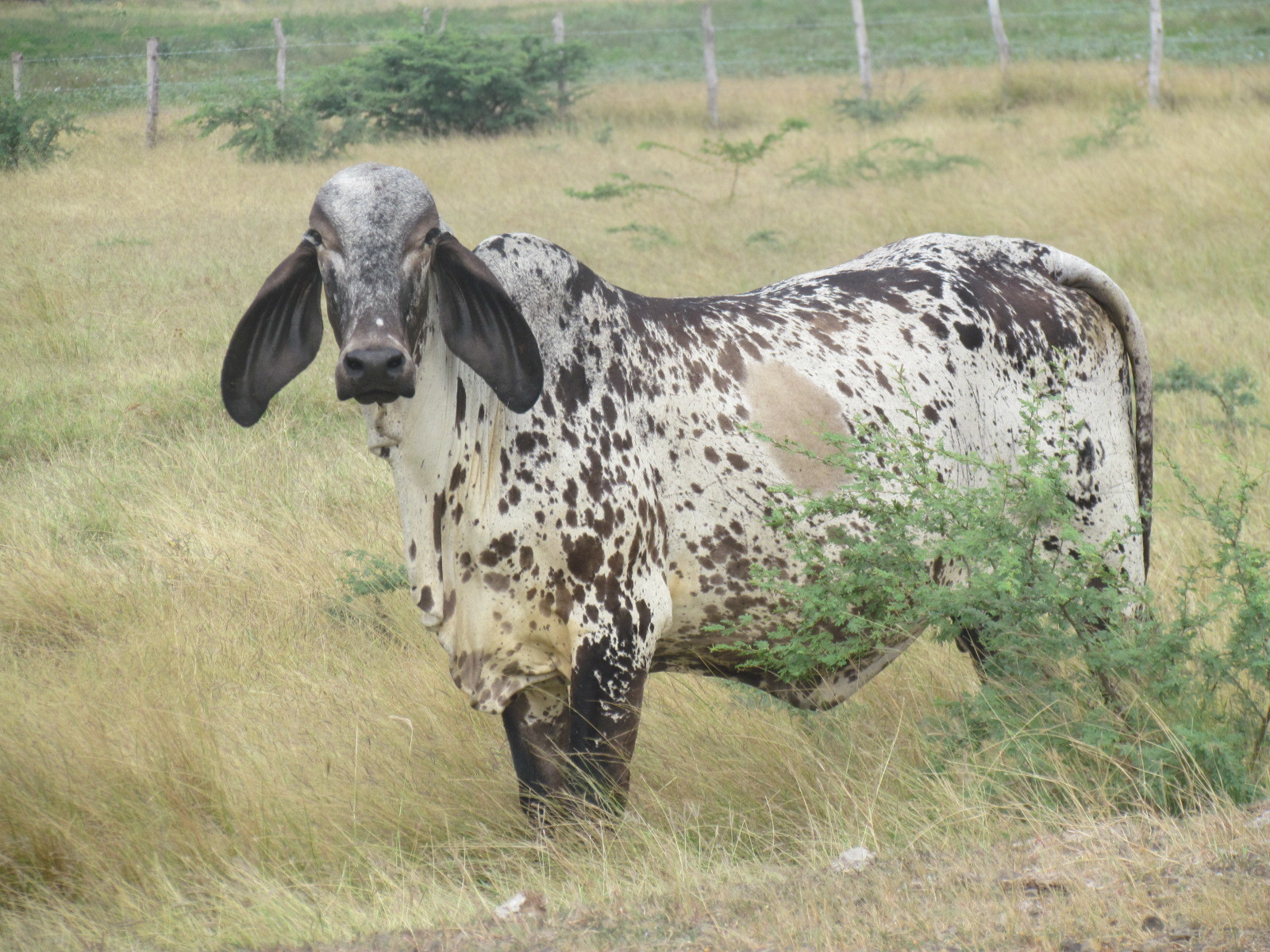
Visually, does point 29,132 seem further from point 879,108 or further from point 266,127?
point 879,108

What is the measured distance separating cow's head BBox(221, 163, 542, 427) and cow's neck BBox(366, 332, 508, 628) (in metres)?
0.14

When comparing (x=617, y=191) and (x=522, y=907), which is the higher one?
(x=617, y=191)

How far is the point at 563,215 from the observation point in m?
12.0

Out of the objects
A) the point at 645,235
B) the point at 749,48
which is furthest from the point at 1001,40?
the point at 749,48

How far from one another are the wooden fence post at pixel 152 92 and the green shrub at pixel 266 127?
1.60ft

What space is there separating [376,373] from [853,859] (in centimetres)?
157

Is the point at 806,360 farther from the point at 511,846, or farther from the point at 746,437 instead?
the point at 511,846

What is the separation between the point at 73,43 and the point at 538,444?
457 inches

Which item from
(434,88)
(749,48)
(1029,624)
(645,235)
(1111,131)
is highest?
(749,48)

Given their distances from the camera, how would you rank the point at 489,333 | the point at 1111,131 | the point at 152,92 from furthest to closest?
the point at 152,92 → the point at 1111,131 → the point at 489,333

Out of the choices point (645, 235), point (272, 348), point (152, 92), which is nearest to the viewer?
point (272, 348)

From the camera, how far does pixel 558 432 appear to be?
3.09 meters

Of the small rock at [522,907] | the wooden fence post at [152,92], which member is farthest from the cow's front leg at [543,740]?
the wooden fence post at [152,92]

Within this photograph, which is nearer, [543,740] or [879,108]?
[543,740]
